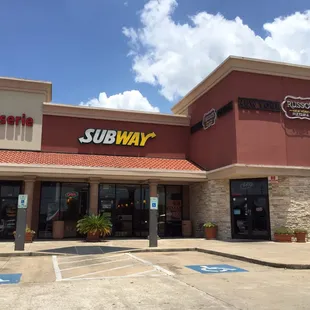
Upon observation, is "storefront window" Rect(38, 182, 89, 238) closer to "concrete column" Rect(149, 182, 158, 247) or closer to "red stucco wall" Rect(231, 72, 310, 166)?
"concrete column" Rect(149, 182, 158, 247)

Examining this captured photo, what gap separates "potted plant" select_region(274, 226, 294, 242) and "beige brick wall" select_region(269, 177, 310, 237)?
44cm

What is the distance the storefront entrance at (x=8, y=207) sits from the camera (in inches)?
803

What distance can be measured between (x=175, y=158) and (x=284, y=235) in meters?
8.82

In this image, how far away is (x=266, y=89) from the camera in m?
19.8

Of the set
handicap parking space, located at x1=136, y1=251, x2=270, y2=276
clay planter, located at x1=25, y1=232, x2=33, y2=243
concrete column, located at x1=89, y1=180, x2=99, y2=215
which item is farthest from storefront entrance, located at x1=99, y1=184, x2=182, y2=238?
handicap parking space, located at x1=136, y1=251, x2=270, y2=276

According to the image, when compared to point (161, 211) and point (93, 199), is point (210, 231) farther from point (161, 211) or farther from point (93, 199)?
point (93, 199)

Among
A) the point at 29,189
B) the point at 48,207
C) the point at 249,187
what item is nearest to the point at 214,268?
the point at 249,187

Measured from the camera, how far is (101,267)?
35.4 ft

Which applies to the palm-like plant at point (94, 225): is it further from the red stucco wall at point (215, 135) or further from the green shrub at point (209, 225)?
the red stucco wall at point (215, 135)

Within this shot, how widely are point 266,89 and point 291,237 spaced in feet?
26.3

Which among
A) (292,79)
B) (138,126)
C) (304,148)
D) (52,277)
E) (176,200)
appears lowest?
(52,277)

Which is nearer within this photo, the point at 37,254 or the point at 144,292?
the point at 144,292

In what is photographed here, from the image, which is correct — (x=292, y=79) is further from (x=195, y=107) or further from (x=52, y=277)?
(x=52, y=277)

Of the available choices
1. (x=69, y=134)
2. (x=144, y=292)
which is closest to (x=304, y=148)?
(x=69, y=134)
